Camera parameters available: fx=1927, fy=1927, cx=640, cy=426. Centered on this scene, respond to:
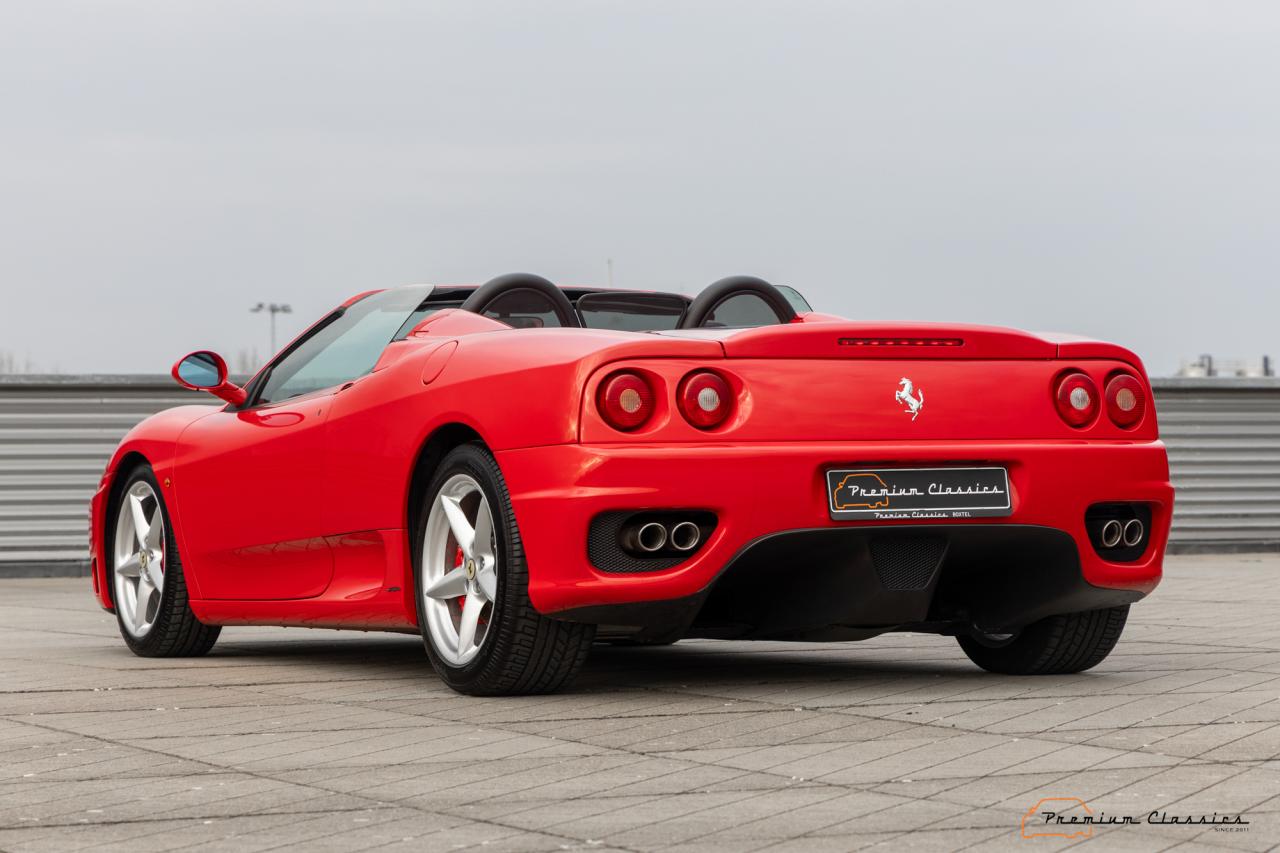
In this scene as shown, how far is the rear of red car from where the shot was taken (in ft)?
16.4

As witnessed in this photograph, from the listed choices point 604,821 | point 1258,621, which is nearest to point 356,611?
point 604,821

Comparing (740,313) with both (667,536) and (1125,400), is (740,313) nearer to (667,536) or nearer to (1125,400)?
(1125,400)

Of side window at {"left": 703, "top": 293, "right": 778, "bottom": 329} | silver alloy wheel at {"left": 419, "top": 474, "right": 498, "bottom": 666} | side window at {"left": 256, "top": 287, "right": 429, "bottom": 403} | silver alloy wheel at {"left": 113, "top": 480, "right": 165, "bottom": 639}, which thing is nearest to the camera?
silver alloy wheel at {"left": 419, "top": 474, "right": 498, "bottom": 666}

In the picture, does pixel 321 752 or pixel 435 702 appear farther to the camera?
pixel 435 702

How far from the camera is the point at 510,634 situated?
5191 millimetres

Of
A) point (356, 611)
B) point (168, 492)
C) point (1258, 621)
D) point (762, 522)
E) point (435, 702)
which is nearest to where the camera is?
point (762, 522)

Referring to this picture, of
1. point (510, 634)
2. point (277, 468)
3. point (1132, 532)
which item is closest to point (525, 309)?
point (277, 468)

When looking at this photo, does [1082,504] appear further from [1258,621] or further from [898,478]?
[1258,621]

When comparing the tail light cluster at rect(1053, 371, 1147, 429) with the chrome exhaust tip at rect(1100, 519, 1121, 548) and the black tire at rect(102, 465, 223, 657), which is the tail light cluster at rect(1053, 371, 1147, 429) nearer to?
the chrome exhaust tip at rect(1100, 519, 1121, 548)

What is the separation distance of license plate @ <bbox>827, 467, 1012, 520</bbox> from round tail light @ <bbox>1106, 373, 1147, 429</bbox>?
481 mm

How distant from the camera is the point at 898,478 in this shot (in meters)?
5.17

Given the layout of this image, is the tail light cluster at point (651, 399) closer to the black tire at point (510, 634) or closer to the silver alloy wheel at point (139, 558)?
the black tire at point (510, 634)

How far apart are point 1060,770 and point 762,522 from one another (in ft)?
4.09

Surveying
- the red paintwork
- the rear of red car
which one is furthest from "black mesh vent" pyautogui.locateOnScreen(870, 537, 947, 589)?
the red paintwork
